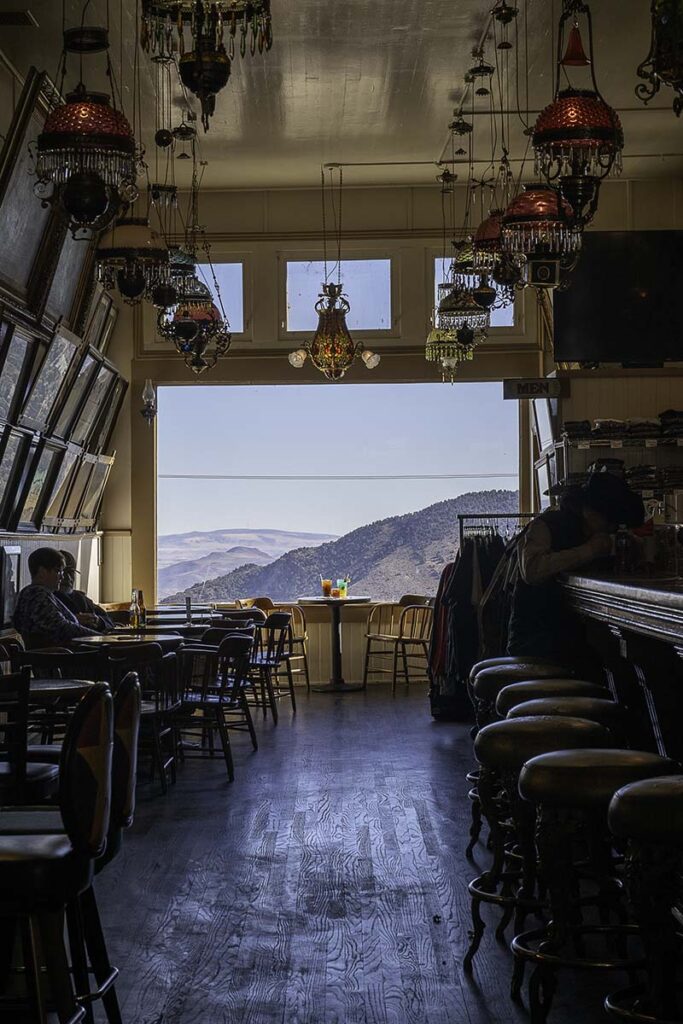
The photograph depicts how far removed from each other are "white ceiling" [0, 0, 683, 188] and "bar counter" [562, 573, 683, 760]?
4618mm

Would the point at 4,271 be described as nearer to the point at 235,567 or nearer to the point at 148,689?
the point at 148,689

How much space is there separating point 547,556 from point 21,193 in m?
4.55

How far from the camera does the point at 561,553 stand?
5.21 m

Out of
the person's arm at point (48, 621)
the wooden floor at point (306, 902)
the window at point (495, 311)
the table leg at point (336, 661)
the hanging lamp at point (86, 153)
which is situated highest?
the window at point (495, 311)

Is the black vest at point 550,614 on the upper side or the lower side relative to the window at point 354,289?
lower

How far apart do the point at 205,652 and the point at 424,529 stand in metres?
5.92

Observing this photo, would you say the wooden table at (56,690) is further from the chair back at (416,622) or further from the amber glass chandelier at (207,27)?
the chair back at (416,622)

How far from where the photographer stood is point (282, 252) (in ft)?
41.0

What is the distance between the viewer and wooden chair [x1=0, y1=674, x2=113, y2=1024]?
2797 millimetres

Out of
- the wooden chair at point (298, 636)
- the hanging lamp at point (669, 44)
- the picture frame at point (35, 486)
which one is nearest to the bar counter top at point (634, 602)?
the hanging lamp at point (669, 44)

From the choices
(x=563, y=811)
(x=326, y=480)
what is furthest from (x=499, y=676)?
(x=326, y=480)

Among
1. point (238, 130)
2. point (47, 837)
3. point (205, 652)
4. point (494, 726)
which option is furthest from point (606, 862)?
point (238, 130)

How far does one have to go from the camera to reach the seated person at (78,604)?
8.77m

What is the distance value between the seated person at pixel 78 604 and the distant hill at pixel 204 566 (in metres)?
3.41
